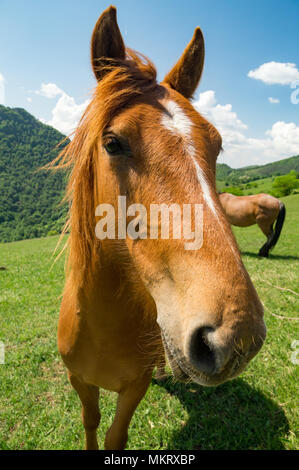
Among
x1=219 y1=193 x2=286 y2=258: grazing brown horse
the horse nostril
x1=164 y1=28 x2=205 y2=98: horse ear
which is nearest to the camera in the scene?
the horse nostril

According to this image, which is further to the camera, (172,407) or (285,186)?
(285,186)

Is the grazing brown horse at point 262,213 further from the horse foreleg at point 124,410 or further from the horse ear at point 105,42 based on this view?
the horse ear at point 105,42

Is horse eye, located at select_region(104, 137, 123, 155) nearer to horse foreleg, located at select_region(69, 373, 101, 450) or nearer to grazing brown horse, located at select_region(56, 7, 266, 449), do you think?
grazing brown horse, located at select_region(56, 7, 266, 449)

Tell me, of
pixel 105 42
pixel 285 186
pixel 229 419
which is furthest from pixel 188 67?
pixel 285 186

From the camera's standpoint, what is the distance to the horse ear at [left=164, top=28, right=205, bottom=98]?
1948mm

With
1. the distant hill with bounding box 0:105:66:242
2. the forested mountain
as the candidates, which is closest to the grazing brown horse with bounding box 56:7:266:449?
the forested mountain

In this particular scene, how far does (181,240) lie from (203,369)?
52 centimetres

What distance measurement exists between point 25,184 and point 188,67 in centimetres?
5854

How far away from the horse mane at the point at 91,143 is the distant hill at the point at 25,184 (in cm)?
1465

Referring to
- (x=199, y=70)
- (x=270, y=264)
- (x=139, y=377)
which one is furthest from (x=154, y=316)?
(x=270, y=264)

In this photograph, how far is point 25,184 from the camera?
5384 cm

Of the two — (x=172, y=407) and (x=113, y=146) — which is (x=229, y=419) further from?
(x=113, y=146)

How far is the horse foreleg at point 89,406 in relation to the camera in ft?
8.23
